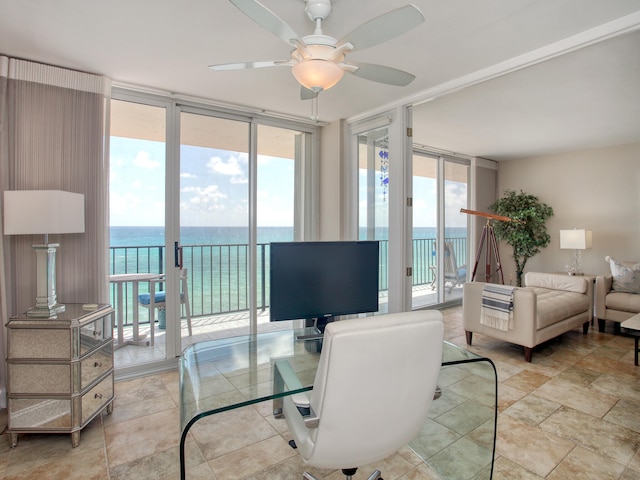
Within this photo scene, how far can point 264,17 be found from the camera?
53.2 inches

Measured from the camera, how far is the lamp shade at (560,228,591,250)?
4.60 m

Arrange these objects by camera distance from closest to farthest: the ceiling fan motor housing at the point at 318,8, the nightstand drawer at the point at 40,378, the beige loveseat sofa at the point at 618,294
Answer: the ceiling fan motor housing at the point at 318,8
the nightstand drawer at the point at 40,378
the beige loveseat sofa at the point at 618,294

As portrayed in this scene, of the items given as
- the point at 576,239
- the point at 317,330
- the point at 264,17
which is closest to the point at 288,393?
the point at 317,330

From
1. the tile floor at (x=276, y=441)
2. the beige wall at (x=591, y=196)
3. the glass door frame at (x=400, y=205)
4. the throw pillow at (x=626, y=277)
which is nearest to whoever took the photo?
the tile floor at (x=276, y=441)

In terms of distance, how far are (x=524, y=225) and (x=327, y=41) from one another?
200 inches

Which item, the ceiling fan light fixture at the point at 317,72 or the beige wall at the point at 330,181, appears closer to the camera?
the ceiling fan light fixture at the point at 317,72

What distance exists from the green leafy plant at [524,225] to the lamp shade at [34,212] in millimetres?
5562

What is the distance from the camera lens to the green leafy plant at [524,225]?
5414 mm

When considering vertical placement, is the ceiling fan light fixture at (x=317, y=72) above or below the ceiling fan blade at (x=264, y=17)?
below

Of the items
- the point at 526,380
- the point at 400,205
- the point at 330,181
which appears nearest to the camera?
the point at 526,380

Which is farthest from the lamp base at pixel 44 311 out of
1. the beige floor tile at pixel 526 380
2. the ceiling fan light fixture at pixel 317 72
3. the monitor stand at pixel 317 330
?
the beige floor tile at pixel 526 380

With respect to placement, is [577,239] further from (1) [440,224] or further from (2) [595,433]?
(2) [595,433]

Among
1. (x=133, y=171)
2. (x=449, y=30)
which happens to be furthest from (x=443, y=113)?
(x=133, y=171)

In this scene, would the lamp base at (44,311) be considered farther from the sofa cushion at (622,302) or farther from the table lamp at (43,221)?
the sofa cushion at (622,302)
